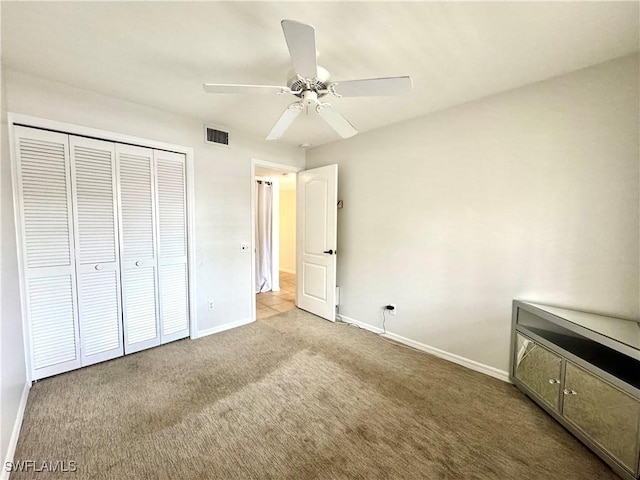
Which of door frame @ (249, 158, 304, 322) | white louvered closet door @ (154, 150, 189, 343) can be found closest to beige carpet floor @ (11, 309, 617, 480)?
white louvered closet door @ (154, 150, 189, 343)

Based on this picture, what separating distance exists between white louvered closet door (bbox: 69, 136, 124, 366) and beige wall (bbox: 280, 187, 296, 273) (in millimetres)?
4451

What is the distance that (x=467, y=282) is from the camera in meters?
2.48

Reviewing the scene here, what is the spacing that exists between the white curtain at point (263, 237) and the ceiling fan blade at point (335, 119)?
3.18 m

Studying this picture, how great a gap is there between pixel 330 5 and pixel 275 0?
0.92 feet

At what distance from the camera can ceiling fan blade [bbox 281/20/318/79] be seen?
110 cm

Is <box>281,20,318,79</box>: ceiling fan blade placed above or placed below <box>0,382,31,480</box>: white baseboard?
above

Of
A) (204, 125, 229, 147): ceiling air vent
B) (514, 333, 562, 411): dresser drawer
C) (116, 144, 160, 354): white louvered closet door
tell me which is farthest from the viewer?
(204, 125, 229, 147): ceiling air vent

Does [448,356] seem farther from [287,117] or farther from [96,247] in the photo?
[96,247]

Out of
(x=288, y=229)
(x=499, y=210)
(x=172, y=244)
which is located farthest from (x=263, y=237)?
(x=499, y=210)

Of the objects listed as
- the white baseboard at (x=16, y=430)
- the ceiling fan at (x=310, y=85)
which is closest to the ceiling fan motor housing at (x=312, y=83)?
the ceiling fan at (x=310, y=85)

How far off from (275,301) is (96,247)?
2677 mm

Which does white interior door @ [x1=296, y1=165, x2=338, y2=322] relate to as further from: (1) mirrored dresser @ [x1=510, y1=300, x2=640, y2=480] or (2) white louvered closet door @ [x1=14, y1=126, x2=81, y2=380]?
(2) white louvered closet door @ [x1=14, y1=126, x2=81, y2=380]

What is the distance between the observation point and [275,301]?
178 inches

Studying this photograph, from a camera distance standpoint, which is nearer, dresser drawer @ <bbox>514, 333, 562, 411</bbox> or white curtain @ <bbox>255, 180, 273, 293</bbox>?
dresser drawer @ <bbox>514, 333, 562, 411</bbox>
